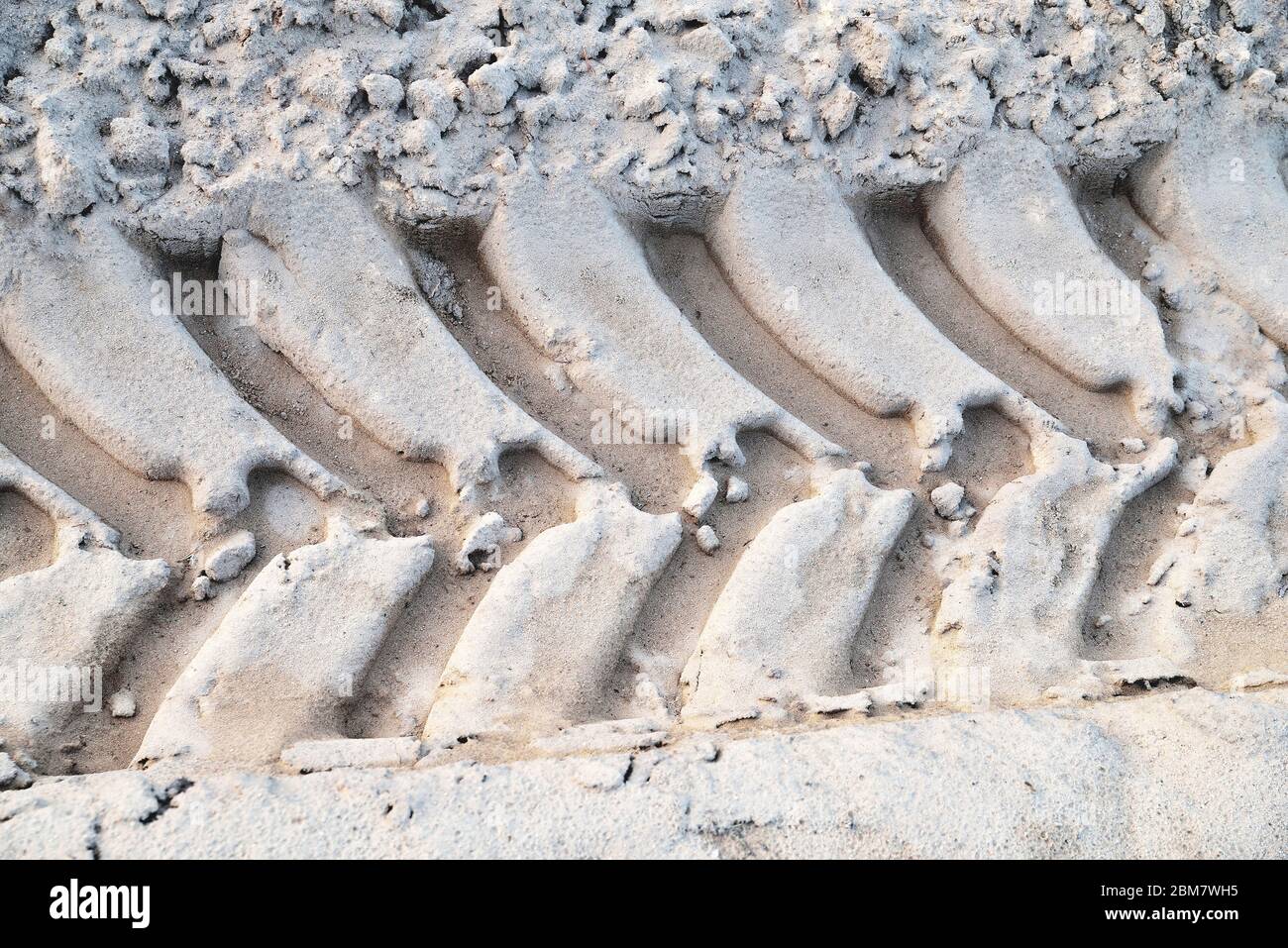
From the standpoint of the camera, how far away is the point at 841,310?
1736mm

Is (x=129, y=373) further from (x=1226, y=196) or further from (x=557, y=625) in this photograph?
(x=1226, y=196)

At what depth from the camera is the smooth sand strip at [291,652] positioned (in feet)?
4.17

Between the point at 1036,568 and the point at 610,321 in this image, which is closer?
the point at 1036,568

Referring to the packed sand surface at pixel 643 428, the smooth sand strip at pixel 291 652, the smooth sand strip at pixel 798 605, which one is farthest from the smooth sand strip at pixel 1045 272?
the smooth sand strip at pixel 291 652

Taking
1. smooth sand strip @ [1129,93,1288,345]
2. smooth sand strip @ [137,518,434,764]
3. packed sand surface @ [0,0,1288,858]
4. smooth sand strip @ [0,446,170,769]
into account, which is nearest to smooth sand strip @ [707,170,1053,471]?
packed sand surface @ [0,0,1288,858]

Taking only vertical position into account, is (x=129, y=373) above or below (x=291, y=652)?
above

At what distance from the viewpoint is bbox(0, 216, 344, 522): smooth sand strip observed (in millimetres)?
1473

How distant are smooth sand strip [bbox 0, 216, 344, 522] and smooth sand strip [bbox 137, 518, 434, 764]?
14cm

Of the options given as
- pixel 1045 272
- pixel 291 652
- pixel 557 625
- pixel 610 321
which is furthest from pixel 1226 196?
pixel 291 652

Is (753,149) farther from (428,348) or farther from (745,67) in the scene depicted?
(428,348)

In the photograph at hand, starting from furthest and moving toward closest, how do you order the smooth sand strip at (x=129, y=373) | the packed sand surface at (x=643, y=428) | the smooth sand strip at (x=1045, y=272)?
the smooth sand strip at (x=1045, y=272), the smooth sand strip at (x=129, y=373), the packed sand surface at (x=643, y=428)

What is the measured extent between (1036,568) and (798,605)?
14.4 inches

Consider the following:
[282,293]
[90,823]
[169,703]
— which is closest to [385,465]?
[282,293]

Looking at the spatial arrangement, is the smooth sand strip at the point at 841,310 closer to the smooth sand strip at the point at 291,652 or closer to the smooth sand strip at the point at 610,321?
the smooth sand strip at the point at 610,321
